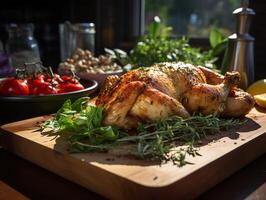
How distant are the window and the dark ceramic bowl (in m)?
1.51

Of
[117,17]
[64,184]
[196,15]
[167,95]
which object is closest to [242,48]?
[167,95]

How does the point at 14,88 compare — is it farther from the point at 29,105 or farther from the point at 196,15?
the point at 196,15

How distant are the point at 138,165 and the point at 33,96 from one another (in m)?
0.53

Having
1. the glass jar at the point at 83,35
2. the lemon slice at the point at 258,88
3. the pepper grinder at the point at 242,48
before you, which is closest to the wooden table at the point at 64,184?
the lemon slice at the point at 258,88

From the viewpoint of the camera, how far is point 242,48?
1.60 metres

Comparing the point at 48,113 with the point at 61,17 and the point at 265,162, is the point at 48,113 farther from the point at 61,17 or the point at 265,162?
the point at 61,17

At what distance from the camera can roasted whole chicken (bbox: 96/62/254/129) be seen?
96 cm

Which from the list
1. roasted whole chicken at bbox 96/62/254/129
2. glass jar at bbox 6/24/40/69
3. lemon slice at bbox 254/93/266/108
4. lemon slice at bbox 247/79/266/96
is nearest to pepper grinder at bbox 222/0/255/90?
lemon slice at bbox 247/79/266/96

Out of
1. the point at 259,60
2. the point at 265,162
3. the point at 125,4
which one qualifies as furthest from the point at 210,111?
the point at 125,4

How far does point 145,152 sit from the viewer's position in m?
0.81

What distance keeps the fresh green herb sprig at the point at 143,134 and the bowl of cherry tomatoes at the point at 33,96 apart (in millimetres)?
155

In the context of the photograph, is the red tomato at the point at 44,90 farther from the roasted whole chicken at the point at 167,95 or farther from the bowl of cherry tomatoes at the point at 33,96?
the roasted whole chicken at the point at 167,95

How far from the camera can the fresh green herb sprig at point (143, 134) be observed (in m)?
0.82

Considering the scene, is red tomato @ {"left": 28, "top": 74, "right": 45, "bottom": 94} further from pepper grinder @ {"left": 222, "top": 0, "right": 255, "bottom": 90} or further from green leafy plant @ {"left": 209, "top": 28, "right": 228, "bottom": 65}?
green leafy plant @ {"left": 209, "top": 28, "right": 228, "bottom": 65}
